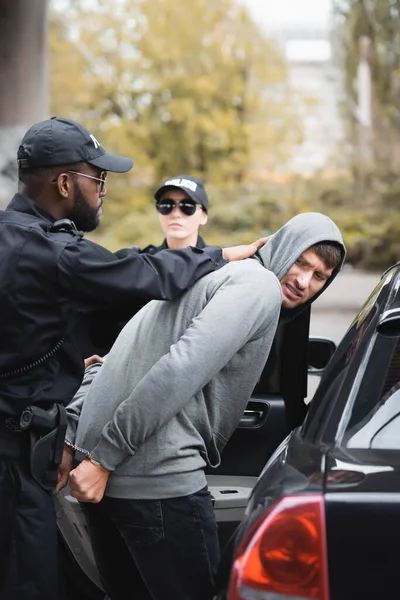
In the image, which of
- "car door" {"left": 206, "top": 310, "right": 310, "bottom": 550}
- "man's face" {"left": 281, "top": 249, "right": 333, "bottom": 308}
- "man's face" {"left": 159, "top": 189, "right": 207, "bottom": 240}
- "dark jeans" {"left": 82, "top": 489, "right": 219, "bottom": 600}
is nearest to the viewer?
"dark jeans" {"left": 82, "top": 489, "right": 219, "bottom": 600}

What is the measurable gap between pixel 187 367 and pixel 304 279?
0.62 meters

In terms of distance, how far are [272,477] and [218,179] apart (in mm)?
23235

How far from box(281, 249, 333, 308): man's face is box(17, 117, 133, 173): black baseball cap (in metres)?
0.65

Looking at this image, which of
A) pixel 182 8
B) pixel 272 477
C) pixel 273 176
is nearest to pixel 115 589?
pixel 272 477

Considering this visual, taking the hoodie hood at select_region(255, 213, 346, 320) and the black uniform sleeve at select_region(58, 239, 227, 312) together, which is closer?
the black uniform sleeve at select_region(58, 239, 227, 312)

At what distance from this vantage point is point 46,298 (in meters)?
2.71

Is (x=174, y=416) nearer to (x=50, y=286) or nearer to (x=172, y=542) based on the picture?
(x=172, y=542)

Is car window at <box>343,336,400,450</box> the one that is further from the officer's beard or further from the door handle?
the door handle

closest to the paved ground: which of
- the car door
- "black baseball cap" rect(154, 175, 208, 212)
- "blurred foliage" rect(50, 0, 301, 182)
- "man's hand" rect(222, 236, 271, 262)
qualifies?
"blurred foliage" rect(50, 0, 301, 182)

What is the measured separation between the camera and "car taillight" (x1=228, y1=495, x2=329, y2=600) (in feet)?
6.44

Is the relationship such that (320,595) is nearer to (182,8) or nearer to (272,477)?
(272,477)

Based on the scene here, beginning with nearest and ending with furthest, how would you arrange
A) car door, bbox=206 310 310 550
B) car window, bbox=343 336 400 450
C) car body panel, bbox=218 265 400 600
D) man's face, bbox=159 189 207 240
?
car body panel, bbox=218 265 400 600, car window, bbox=343 336 400 450, car door, bbox=206 310 310 550, man's face, bbox=159 189 207 240

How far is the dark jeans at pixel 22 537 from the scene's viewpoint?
2.78 metres

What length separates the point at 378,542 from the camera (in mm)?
1931
